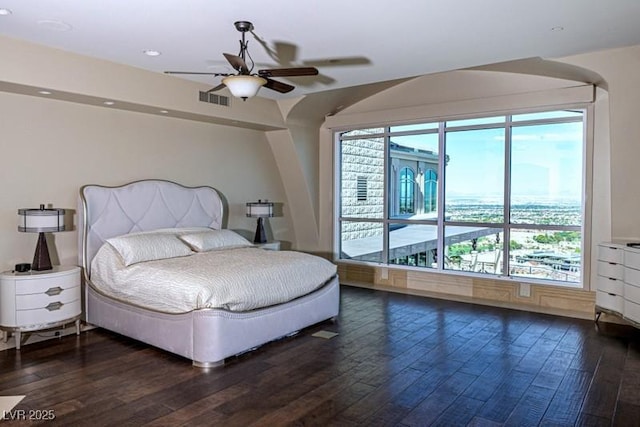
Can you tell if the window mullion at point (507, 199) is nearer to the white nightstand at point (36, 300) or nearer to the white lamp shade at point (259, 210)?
the white lamp shade at point (259, 210)

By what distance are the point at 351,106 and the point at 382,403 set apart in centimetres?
507

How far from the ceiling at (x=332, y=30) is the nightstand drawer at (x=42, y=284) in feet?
6.90

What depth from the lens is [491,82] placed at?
228 inches

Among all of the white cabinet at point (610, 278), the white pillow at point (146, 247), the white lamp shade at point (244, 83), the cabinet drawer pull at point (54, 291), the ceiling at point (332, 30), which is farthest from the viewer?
the white cabinet at point (610, 278)

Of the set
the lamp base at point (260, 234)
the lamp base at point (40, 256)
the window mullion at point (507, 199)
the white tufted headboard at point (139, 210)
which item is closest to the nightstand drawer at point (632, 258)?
the window mullion at point (507, 199)

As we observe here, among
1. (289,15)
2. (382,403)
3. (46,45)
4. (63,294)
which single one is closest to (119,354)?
(63,294)

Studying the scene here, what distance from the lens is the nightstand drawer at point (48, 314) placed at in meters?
4.00

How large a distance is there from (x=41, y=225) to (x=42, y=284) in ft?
1.73

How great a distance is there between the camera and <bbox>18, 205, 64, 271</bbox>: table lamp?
13.3 feet

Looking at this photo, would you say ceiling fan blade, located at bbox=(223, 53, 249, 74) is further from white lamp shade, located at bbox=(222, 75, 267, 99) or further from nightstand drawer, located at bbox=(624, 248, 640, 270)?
nightstand drawer, located at bbox=(624, 248, 640, 270)

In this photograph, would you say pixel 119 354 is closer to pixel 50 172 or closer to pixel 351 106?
pixel 50 172

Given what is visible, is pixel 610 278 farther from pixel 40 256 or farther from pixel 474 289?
pixel 40 256

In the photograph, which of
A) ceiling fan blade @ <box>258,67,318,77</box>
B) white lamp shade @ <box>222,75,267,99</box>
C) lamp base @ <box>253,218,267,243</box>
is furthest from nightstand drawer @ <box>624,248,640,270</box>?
lamp base @ <box>253,218,267,243</box>

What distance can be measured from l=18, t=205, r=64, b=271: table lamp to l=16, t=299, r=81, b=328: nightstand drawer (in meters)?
0.39
